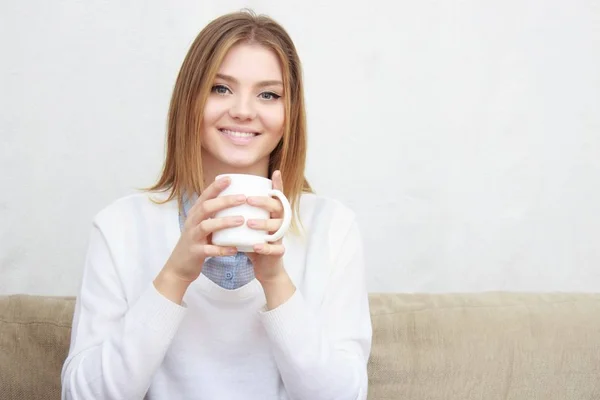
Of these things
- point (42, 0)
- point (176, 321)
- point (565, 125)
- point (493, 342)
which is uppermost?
point (42, 0)

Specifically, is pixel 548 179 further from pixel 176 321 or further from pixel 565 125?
pixel 176 321

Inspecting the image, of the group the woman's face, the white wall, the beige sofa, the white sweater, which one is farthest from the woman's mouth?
the white wall

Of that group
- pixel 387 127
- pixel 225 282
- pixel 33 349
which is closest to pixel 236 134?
pixel 225 282

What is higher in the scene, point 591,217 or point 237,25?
point 237,25

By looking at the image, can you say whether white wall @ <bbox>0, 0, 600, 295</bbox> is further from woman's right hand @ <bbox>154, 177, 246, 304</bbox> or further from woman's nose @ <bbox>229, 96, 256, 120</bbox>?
woman's right hand @ <bbox>154, 177, 246, 304</bbox>

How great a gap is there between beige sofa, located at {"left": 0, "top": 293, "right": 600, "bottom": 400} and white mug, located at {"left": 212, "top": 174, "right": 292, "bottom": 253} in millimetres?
626

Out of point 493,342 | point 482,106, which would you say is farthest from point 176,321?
point 482,106

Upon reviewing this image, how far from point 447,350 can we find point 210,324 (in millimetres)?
515

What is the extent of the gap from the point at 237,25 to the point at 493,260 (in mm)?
1081

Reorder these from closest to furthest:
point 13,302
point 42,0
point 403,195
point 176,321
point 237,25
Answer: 1. point 176,321
2. point 237,25
3. point 13,302
4. point 42,0
5. point 403,195

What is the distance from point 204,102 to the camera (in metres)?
1.54

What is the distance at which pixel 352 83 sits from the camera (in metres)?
2.30

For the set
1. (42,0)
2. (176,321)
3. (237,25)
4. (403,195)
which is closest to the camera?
(176,321)

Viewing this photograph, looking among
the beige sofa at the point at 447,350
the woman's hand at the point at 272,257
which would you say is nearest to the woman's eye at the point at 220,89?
the woman's hand at the point at 272,257
